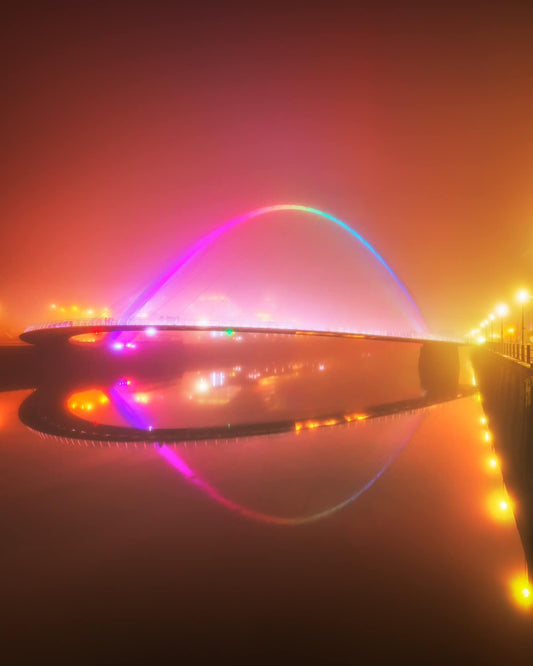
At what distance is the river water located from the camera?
422cm

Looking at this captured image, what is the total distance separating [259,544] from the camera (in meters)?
6.23

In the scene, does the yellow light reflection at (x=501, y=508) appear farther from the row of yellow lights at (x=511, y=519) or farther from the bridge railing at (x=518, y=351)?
the bridge railing at (x=518, y=351)

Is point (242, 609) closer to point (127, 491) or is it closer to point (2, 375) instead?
point (127, 491)

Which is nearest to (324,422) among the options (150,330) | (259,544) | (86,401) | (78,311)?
(259,544)

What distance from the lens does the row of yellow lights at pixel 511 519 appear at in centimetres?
490

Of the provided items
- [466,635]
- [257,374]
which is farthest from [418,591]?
[257,374]

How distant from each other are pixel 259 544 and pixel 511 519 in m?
4.17

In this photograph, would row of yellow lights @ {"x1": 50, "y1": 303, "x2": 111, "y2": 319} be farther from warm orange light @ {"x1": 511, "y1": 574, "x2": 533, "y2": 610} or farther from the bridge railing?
warm orange light @ {"x1": 511, "y1": 574, "x2": 533, "y2": 610}

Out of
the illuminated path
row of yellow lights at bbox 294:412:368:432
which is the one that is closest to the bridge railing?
row of yellow lights at bbox 294:412:368:432

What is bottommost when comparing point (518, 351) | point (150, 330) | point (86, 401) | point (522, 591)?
point (522, 591)

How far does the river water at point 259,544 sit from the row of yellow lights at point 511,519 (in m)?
0.03

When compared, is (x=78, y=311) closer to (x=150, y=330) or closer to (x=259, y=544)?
(x=150, y=330)

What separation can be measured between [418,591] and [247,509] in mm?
3352

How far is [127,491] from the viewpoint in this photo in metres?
8.73
